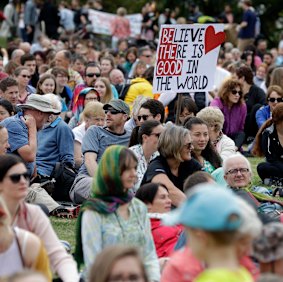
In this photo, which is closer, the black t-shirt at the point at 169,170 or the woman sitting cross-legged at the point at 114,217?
the woman sitting cross-legged at the point at 114,217

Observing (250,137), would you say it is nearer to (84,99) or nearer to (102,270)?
(84,99)

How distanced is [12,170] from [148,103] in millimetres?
5716

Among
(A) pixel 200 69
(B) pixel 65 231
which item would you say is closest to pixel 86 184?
(B) pixel 65 231

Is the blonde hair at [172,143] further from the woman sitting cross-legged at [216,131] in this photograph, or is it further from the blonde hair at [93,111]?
the blonde hair at [93,111]

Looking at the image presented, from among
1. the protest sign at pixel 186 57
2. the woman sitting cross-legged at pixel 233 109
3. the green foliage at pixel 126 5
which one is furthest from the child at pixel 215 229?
the green foliage at pixel 126 5

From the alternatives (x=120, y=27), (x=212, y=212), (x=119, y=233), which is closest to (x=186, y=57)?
(x=119, y=233)

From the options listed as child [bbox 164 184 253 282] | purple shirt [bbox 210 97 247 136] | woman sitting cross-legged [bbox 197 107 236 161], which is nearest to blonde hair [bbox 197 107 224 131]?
woman sitting cross-legged [bbox 197 107 236 161]

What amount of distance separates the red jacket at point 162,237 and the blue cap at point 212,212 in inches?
155

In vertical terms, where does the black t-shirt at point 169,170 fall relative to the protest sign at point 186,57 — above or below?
below

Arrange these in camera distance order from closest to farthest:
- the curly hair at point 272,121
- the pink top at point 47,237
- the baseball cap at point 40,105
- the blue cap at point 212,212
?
the blue cap at point 212,212 → the pink top at point 47,237 → the baseball cap at point 40,105 → the curly hair at point 272,121

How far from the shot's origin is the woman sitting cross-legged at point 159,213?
29.3 feet

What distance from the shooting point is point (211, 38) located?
14.5 m

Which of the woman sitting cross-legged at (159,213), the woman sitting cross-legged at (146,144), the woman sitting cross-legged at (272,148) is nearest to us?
the woman sitting cross-legged at (159,213)

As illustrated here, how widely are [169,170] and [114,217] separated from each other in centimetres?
302
